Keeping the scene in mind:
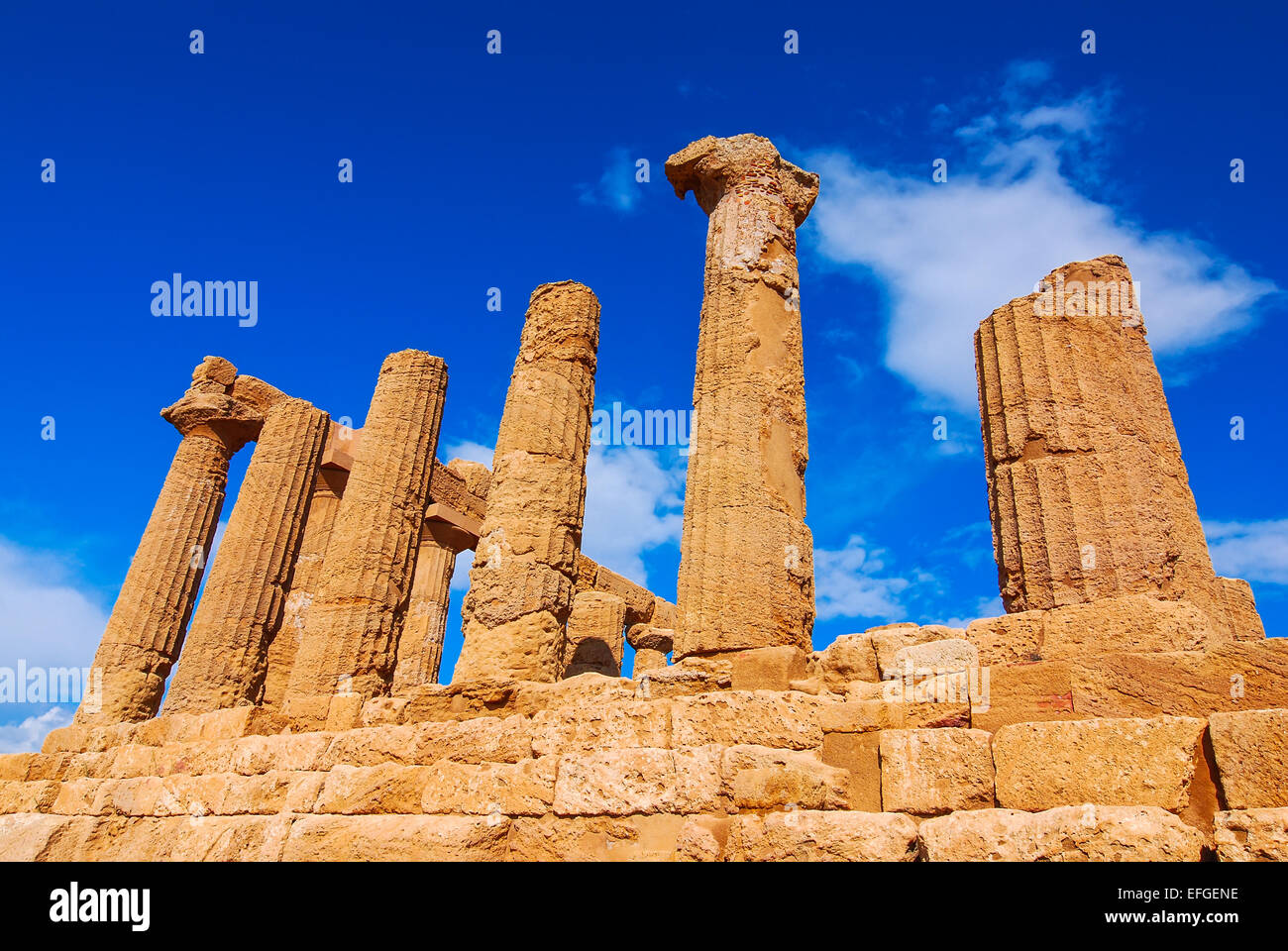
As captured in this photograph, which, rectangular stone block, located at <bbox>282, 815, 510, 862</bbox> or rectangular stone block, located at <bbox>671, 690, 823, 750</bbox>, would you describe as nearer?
rectangular stone block, located at <bbox>671, 690, 823, 750</bbox>

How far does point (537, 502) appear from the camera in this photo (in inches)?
362

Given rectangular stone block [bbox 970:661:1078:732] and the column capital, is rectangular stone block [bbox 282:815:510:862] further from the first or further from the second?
the column capital

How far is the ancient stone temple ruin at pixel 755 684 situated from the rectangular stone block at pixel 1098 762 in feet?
0.05

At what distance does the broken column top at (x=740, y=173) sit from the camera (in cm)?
910

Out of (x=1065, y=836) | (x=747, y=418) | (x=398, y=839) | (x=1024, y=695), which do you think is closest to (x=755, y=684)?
(x=1024, y=695)

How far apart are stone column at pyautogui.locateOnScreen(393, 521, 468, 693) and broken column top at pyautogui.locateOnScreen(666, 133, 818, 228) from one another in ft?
32.9

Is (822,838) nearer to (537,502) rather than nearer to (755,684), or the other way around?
(755,684)

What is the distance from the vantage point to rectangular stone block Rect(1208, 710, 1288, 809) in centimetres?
418

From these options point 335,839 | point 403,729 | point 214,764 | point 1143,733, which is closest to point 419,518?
point 214,764

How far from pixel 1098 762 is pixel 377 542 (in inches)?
374

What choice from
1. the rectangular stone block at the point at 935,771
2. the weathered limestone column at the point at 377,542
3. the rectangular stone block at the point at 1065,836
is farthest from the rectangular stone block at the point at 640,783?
the weathered limestone column at the point at 377,542

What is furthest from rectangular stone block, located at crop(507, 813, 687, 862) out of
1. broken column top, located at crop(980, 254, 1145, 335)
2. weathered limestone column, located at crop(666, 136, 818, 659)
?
broken column top, located at crop(980, 254, 1145, 335)
